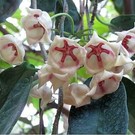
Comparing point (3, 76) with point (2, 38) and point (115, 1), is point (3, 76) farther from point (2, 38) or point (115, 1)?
point (115, 1)

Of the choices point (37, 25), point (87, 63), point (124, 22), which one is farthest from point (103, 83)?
point (124, 22)

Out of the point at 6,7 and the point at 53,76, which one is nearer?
the point at 53,76

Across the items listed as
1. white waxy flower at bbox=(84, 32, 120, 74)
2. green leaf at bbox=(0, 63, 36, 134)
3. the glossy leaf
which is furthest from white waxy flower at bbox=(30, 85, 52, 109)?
the glossy leaf

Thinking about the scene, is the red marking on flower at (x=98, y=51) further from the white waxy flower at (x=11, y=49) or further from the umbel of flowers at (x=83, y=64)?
the white waxy flower at (x=11, y=49)

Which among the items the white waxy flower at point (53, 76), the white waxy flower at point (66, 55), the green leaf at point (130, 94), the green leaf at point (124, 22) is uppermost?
the white waxy flower at point (66, 55)

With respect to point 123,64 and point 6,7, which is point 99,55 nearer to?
point 123,64

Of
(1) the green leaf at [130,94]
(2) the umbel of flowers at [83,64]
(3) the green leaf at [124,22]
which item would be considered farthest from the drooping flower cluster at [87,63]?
(3) the green leaf at [124,22]

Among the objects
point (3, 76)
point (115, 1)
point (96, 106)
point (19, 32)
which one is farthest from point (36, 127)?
point (96, 106)
